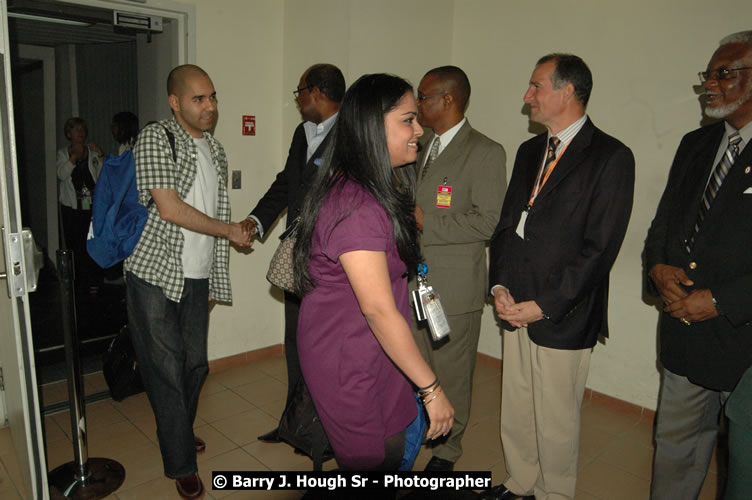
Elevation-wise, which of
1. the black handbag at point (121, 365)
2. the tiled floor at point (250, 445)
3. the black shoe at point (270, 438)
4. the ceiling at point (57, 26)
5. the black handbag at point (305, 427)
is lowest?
the tiled floor at point (250, 445)

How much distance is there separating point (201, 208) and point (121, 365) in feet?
3.84

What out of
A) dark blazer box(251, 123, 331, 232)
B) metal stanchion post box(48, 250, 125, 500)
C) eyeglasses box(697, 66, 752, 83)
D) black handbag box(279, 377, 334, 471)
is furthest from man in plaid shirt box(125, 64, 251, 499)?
eyeglasses box(697, 66, 752, 83)

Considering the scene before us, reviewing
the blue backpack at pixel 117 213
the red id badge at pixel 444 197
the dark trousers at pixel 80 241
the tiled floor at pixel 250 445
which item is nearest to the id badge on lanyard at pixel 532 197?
the red id badge at pixel 444 197

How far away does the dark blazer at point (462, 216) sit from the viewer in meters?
2.52

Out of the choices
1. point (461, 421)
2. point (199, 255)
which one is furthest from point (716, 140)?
point (199, 255)

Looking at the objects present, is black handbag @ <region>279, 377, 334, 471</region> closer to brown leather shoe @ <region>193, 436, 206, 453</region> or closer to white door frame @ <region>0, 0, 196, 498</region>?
white door frame @ <region>0, 0, 196, 498</region>

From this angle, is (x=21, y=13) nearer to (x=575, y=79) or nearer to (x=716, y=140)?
(x=575, y=79)

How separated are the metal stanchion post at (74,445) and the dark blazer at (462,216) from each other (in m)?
1.68

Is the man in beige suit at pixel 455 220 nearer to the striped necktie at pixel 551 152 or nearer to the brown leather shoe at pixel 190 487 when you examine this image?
the striped necktie at pixel 551 152

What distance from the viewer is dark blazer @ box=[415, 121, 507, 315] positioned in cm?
252

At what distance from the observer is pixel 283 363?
4098 millimetres

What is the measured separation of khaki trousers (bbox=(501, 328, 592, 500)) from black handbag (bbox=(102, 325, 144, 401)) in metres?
2.13

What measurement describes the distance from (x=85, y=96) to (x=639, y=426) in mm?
7584

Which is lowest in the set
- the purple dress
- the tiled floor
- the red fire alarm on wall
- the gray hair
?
the tiled floor
